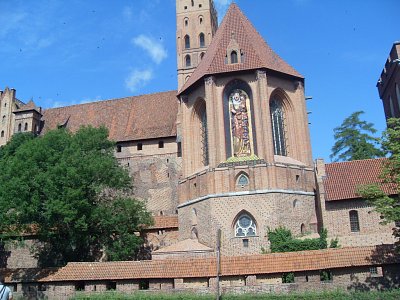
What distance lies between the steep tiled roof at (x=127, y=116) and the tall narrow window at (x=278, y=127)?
37.8 feet

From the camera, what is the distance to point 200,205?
29.2 meters

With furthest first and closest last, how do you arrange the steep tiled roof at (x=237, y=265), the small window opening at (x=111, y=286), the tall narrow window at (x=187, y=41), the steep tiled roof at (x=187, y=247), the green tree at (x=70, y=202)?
the tall narrow window at (x=187, y=41), the steep tiled roof at (x=187, y=247), the green tree at (x=70, y=202), the small window opening at (x=111, y=286), the steep tiled roof at (x=237, y=265)

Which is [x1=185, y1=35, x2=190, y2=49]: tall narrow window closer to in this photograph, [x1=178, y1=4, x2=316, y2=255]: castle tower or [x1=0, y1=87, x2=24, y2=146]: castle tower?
[x1=178, y1=4, x2=316, y2=255]: castle tower

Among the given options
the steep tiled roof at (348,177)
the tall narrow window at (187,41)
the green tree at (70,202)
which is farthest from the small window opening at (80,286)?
the tall narrow window at (187,41)

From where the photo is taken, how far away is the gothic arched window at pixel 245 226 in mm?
27516

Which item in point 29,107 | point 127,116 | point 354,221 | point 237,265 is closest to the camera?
point 237,265

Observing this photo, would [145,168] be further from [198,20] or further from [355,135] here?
[355,135]

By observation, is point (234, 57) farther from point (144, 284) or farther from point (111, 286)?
point (111, 286)

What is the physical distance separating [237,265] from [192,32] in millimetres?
28547

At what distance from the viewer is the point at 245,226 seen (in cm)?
2769

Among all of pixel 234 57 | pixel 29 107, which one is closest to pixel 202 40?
pixel 234 57

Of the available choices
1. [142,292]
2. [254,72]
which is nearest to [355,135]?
[254,72]

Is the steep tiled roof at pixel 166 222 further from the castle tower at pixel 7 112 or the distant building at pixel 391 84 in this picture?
the castle tower at pixel 7 112

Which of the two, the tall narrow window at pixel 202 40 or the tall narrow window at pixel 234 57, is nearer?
the tall narrow window at pixel 234 57
